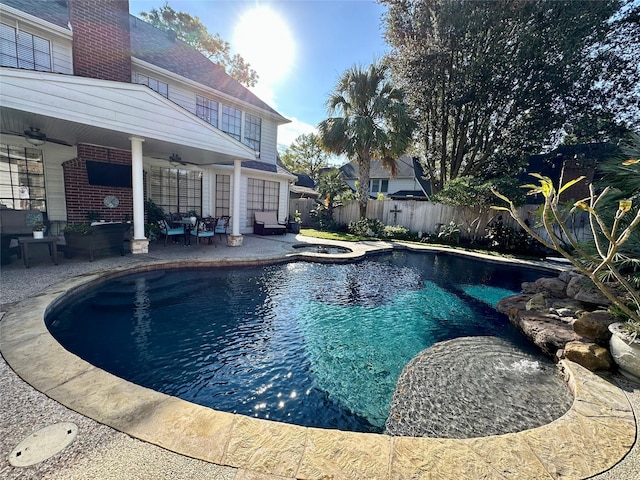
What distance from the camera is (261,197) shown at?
13.0 m

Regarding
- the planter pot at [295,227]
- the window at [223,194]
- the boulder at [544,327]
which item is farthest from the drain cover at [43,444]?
the planter pot at [295,227]

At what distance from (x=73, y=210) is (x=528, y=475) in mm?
10535

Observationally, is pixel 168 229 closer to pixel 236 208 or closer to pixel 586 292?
pixel 236 208

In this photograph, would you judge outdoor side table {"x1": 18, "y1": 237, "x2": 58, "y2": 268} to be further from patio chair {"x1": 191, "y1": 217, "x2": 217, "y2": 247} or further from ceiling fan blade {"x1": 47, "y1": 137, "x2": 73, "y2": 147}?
patio chair {"x1": 191, "y1": 217, "x2": 217, "y2": 247}

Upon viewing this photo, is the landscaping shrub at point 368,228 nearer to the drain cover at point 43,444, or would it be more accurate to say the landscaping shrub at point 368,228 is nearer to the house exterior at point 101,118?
the house exterior at point 101,118

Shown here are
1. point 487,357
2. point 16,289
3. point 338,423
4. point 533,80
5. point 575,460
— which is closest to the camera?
point 575,460

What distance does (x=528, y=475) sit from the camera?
1.71 meters

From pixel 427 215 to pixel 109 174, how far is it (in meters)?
13.8

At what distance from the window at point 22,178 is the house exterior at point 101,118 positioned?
19 millimetres

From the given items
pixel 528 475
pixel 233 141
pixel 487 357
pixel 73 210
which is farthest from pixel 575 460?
pixel 73 210

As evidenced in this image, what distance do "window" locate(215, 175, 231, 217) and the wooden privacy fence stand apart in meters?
7.03

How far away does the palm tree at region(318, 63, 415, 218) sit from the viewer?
13.1m

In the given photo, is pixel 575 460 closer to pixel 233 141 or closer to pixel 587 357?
pixel 587 357

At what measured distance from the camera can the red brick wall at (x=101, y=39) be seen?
7239mm
